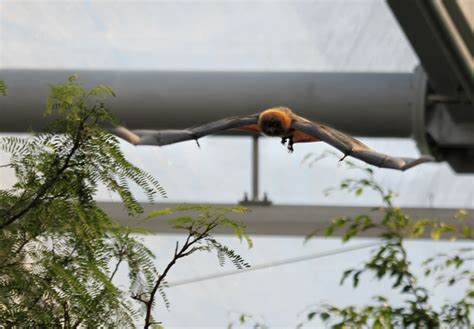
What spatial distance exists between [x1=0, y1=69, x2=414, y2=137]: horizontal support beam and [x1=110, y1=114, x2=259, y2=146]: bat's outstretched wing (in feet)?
6.49

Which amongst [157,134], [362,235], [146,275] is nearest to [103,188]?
[146,275]

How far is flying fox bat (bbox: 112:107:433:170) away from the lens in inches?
125

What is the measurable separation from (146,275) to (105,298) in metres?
0.13

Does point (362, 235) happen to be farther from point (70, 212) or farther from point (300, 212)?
point (70, 212)

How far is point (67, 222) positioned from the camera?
2047 millimetres

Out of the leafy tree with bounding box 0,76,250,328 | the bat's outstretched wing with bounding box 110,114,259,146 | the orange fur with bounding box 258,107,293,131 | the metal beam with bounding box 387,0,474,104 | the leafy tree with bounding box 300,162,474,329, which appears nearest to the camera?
the leafy tree with bounding box 0,76,250,328

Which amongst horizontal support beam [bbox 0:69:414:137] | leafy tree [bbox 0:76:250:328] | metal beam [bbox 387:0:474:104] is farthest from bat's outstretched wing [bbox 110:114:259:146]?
horizontal support beam [bbox 0:69:414:137]

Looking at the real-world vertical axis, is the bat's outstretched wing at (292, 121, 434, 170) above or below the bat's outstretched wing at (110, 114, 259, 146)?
below

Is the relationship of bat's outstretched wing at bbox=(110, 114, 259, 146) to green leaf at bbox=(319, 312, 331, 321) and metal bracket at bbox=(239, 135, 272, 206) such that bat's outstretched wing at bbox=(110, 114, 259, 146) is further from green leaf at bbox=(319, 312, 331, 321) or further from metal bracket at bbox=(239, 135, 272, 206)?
metal bracket at bbox=(239, 135, 272, 206)

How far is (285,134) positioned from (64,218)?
1241 mm

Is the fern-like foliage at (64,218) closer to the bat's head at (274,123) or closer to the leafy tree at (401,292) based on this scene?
the bat's head at (274,123)

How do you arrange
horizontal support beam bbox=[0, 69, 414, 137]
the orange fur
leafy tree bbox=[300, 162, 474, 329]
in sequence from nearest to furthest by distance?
the orange fur < leafy tree bbox=[300, 162, 474, 329] < horizontal support beam bbox=[0, 69, 414, 137]

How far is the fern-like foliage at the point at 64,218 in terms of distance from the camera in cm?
203

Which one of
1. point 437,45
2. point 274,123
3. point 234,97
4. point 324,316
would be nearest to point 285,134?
point 274,123
